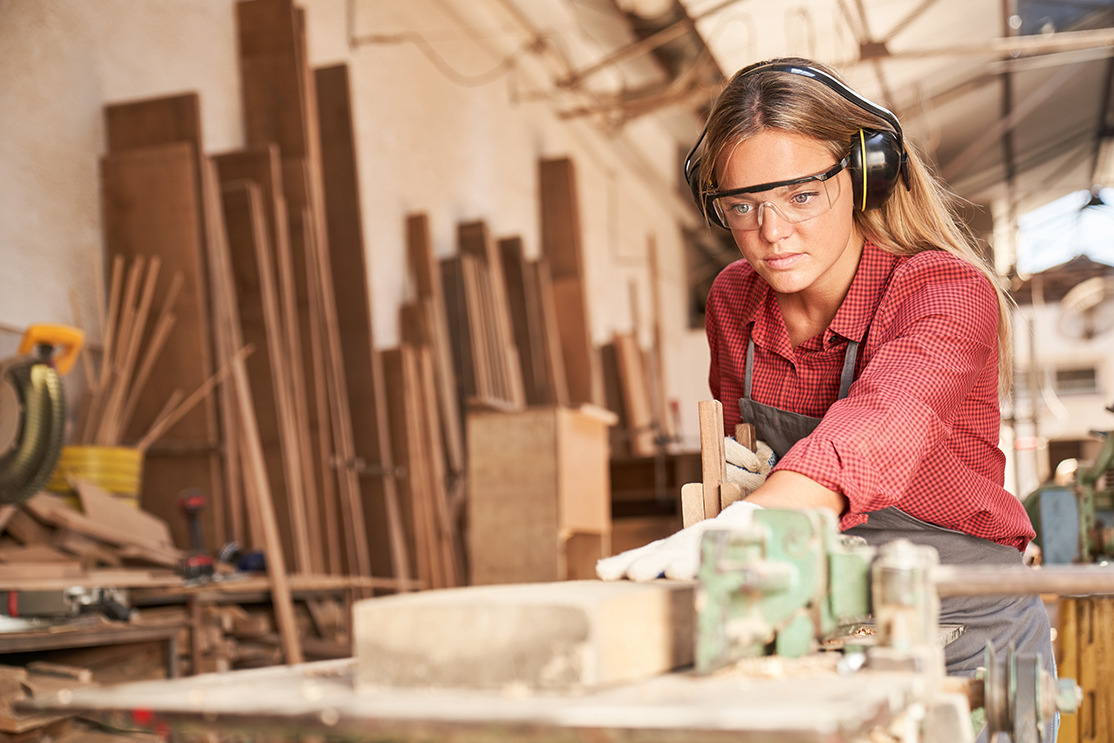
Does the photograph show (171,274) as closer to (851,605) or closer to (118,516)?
(118,516)

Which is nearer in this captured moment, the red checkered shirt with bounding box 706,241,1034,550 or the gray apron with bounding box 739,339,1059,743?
the red checkered shirt with bounding box 706,241,1034,550

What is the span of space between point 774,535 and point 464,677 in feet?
1.10

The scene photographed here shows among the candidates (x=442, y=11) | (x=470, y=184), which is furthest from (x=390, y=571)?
(x=442, y=11)

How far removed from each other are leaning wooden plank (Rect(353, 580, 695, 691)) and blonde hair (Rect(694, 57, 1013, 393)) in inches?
34.0

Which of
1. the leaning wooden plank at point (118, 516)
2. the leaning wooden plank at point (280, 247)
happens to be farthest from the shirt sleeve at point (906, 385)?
the leaning wooden plank at point (280, 247)

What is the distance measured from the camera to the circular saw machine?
2.92 m

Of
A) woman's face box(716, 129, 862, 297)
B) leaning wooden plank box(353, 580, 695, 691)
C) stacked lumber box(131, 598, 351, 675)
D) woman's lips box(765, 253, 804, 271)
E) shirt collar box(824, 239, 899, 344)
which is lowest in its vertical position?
stacked lumber box(131, 598, 351, 675)

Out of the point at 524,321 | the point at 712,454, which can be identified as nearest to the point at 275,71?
the point at 524,321

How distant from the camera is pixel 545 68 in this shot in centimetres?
945

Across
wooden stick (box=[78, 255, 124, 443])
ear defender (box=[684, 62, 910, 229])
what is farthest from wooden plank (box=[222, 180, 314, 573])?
ear defender (box=[684, 62, 910, 229])

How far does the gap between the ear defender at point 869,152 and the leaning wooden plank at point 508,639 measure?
889mm

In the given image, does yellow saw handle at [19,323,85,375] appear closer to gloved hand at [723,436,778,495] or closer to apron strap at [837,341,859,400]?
gloved hand at [723,436,778,495]

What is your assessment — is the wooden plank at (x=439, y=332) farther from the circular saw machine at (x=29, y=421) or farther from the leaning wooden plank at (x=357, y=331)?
the circular saw machine at (x=29, y=421)

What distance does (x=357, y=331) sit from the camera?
5.73 meters
